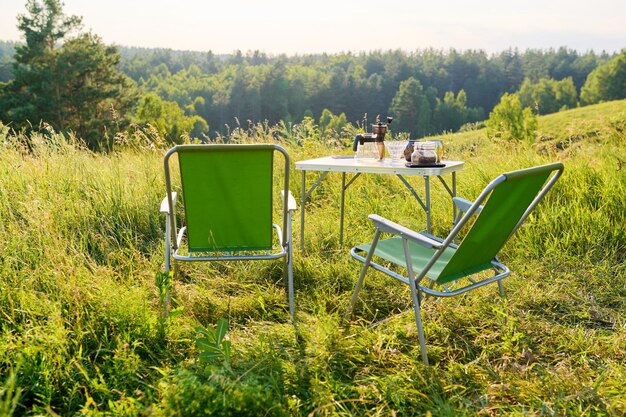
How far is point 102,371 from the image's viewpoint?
2213 millimetres

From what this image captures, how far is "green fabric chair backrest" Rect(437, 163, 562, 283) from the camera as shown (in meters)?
2.11

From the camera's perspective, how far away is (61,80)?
28.1 meters

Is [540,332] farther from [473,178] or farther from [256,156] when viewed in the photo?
[473,178]

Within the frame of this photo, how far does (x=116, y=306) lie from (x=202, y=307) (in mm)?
573

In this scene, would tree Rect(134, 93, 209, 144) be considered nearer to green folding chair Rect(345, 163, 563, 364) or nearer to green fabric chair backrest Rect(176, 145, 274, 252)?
green fabric chair backrest Rect(176, 145, 274, 252)

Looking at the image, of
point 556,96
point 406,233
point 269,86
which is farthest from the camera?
point 269,86

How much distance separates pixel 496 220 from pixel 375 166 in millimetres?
1167

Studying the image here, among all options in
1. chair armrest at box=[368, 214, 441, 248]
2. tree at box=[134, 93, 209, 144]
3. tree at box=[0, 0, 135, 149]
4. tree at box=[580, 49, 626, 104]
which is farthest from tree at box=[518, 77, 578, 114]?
chair armrest at box=[368, 214, 441, 248]

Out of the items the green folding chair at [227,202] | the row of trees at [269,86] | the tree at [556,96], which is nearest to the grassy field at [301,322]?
the green folding chair at [227,202]

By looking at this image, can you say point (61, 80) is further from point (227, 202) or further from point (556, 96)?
point (556, 96)

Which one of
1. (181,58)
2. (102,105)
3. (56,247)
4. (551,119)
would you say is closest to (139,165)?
(56,247)

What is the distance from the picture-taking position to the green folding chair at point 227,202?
2676 millimetres

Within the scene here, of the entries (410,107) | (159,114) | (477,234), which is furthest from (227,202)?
(410,107)

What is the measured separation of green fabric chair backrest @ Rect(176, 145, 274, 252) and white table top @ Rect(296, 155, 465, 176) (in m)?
0.77
